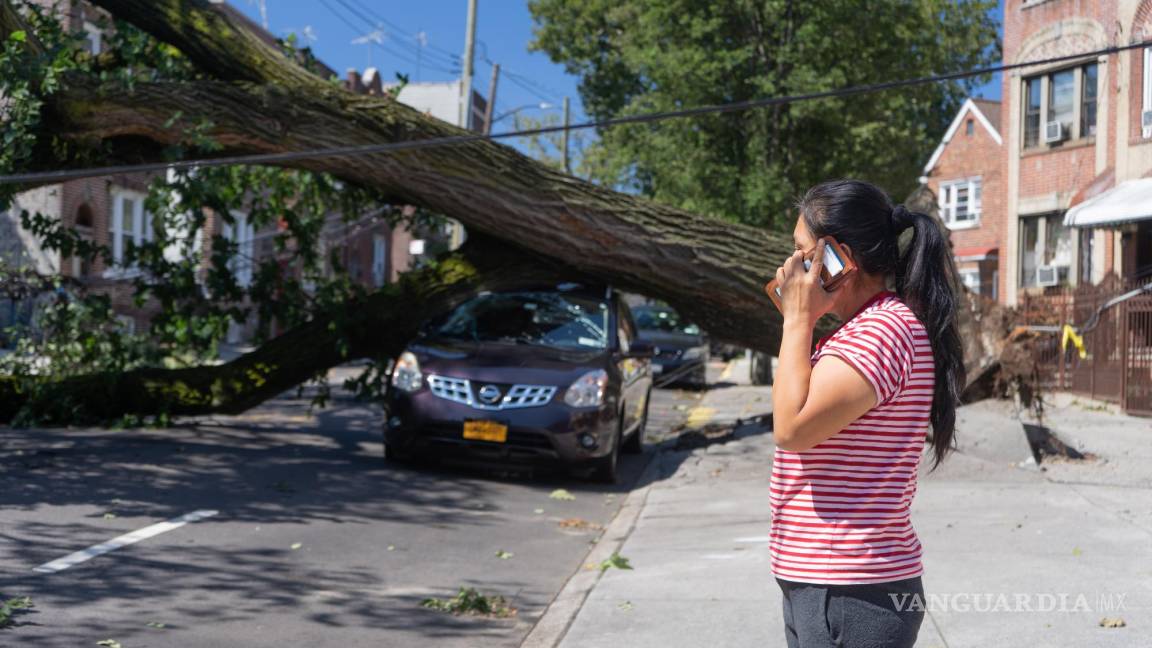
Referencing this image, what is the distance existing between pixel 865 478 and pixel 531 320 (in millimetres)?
8995

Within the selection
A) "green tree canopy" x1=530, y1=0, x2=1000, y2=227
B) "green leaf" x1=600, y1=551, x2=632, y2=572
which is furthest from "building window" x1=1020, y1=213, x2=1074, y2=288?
"green leaf" x1=600, y1=551, x2=632, y2=572

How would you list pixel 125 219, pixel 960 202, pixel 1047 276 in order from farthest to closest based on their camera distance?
pixel 960 202
pixel 125 219
pixel 1047 276

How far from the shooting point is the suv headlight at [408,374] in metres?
10.4

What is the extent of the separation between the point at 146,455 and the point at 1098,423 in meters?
9.77

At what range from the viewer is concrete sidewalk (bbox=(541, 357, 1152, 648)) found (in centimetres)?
536

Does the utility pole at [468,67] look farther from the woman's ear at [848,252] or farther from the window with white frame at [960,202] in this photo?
the woman's ear at [848,252]

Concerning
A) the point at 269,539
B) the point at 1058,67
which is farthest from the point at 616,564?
the point at 1058,67

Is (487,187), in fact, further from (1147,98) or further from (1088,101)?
(1088,101)

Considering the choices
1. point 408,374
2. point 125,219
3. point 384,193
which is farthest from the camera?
point 125,219

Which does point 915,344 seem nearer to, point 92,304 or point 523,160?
point 523,160

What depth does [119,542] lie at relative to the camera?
695 cm

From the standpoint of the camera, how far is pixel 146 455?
10.4m

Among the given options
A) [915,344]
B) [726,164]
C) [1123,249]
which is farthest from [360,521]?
[726,164]

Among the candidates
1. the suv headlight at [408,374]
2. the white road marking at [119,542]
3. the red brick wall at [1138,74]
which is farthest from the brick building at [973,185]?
the white road marking at [119,542]
